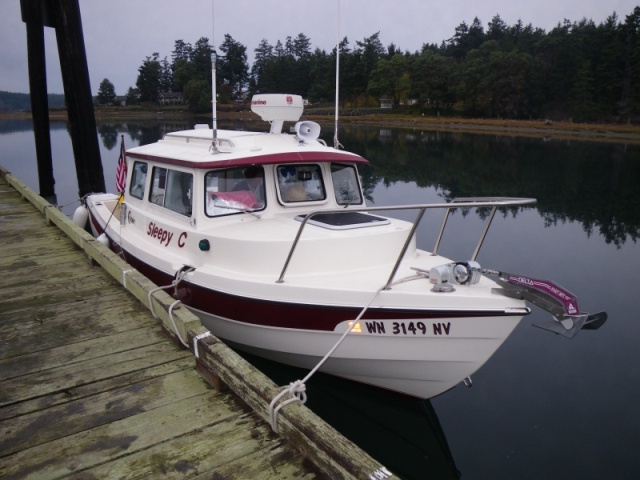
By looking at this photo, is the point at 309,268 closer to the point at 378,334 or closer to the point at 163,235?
the point at 378,334

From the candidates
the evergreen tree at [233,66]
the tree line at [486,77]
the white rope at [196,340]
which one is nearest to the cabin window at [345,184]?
the white rope at [196,340]

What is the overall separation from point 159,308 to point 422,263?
116 inches

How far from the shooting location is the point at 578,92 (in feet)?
199

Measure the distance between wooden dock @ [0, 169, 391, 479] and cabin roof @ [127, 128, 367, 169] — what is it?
1.79 meters

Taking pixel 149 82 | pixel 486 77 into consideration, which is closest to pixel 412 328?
pixel 486 77

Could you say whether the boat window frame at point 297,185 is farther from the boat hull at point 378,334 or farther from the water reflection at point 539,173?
the water reflection at point 539,173

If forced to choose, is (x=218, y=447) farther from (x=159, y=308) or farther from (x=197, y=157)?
(x=197, y=157)

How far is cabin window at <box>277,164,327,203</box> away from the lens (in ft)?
22.2

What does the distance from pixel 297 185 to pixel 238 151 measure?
917mm

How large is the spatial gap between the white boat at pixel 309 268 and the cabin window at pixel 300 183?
2 cm

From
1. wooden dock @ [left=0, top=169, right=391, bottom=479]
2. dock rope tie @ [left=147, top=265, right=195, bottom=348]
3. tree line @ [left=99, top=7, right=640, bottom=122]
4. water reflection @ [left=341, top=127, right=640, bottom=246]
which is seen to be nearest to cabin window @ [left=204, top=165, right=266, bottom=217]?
dock rope tie @ [left=147, top=265, right=195, bottom=348]

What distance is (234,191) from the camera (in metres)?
6.53

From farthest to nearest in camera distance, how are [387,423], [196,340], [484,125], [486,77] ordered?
[486,77]
[484,125]
[387,423]
[196,340]

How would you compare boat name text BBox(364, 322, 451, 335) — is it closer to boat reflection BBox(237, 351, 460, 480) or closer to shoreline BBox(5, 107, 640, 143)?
boat reflection BBox(237, 351, 460, 480)
